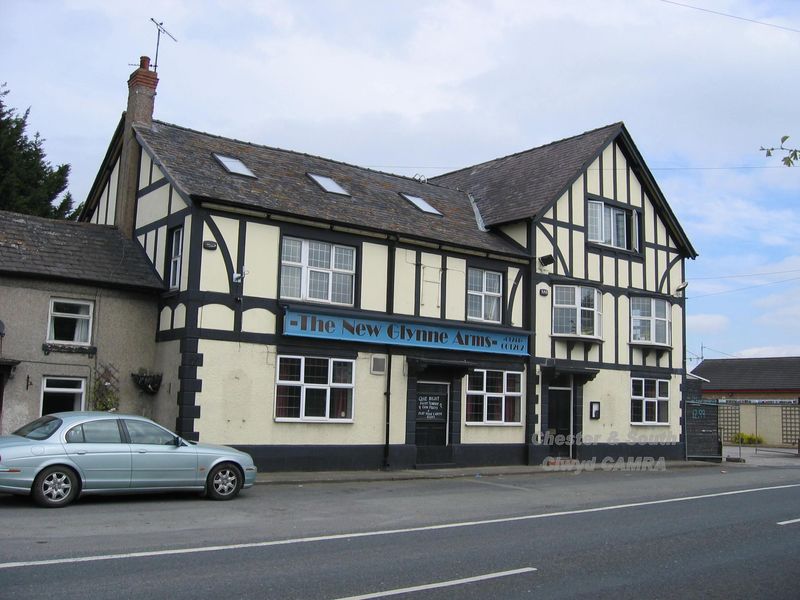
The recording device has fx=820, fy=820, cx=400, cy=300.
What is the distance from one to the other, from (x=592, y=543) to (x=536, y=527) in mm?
1456

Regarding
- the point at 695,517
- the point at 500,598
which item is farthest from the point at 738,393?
the point at 500,598

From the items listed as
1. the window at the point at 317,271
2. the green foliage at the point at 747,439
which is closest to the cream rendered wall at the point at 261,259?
the window at the point at 317,271

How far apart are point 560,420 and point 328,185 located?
9.62 meters

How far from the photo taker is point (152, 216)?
19.9m

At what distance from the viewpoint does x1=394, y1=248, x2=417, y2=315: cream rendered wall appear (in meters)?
20.5

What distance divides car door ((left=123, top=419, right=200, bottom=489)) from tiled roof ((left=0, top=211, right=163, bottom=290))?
19.1 ft

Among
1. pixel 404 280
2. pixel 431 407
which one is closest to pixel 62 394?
pixel 404 280

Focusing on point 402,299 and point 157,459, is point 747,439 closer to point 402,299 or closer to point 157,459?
point 402,299

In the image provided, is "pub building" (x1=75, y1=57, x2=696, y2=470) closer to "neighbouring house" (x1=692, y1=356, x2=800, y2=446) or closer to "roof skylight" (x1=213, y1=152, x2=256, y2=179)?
"roof skylight" (x1=213, y1=152, x2=256, y2=179)

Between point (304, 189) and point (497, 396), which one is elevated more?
point (304, 189)

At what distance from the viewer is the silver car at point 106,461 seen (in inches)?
471

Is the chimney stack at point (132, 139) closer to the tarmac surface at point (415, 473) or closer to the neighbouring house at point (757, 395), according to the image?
the tarmac surface at point (415, 473)

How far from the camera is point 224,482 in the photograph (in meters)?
13.9

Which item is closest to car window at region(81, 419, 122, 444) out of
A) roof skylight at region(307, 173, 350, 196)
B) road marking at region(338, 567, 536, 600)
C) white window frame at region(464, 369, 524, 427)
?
road marking at region(338, 567, 536, 600)
